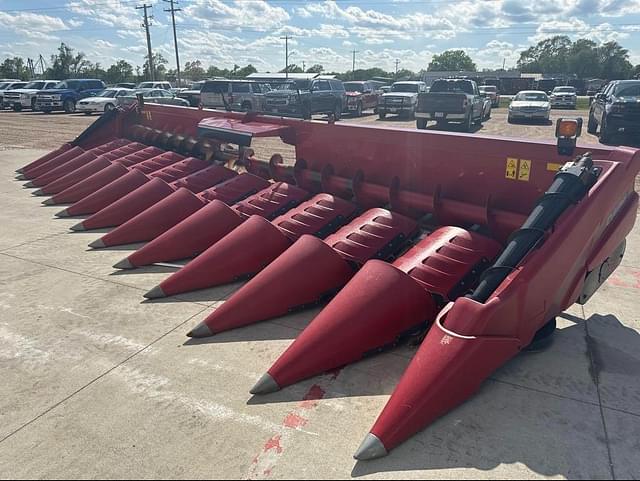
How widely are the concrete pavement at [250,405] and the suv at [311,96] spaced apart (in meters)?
17.1

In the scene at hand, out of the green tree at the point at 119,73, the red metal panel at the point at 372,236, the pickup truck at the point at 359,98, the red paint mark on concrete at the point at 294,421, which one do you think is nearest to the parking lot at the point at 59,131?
the pickup truck at the point at 359,98

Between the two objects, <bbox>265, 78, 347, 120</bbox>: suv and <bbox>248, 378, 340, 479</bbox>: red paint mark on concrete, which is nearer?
<bbox>248, 378, 340, 479</bbox>: red paint mark on concrete

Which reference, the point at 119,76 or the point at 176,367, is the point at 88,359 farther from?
the point at 119,76

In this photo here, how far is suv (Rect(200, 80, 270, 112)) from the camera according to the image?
2075 cm

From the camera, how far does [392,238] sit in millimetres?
3967

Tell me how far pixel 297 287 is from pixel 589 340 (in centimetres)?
207

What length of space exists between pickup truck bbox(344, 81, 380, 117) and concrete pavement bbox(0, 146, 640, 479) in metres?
21.2

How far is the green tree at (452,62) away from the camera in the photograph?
125 meters

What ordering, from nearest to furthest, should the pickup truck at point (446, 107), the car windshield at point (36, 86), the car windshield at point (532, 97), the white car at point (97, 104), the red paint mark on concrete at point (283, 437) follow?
1. the red paint mark on concrete at point (283, 437)
2. the pickup truck at point (446, 107)
3. the car windshield at point (532, 97)
4. the white car at point (97, 104)
5. the car windshield at point (36, 86)

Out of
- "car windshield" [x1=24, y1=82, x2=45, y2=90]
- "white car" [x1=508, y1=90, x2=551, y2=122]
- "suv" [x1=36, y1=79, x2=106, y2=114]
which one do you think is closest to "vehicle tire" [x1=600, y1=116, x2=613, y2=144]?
"white car" [x1=508, y1=90, x2=551, y2=122]

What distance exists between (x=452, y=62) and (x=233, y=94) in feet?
391

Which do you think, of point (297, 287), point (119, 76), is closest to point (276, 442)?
point (297, 287)

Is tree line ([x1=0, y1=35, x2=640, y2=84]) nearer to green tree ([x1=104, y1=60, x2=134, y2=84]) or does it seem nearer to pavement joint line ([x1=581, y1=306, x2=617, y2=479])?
Answer: green tree ([x1=104, y1=60, x2=134, y2=84])

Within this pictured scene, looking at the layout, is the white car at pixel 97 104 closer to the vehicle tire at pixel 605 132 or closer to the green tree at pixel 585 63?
the vehicle tire at pixel 605 132
